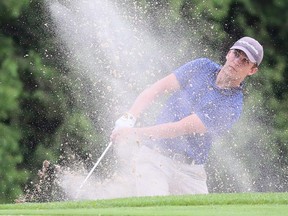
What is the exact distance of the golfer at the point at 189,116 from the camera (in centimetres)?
922

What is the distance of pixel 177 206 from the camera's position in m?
7.70

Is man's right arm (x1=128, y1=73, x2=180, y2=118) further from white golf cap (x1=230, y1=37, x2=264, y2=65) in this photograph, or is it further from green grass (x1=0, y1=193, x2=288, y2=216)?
green grass (x1=0, y1=193, x2=288, y2=216)

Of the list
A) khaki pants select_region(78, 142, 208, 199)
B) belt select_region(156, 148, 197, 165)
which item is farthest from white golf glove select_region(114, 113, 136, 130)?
belt select_region(156, 148, 197, 165)

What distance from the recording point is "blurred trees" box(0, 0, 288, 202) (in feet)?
41.3

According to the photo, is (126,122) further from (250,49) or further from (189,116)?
(250,49)

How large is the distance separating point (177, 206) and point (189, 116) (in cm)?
154

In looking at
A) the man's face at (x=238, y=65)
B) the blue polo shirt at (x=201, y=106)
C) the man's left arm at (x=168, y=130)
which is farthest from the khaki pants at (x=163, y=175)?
the man's face at (x=238, y=65)

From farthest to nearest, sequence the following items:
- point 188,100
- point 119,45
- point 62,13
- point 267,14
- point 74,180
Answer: point 267,14 → point 62,13 → point 119,45 → point 74,180 → point 188,100

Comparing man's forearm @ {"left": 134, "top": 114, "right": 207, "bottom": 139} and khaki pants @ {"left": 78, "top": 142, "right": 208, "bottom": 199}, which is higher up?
man's forearm @ {"left": 134, "top": 114, "right": 207, "bottom": 139}

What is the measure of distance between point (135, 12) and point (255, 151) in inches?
88.3

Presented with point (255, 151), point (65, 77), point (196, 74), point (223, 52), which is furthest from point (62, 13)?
point (196, 74)

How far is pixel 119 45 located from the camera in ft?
40.1

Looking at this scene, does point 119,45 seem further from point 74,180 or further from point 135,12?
point 74,180

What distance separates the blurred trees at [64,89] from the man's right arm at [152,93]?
3.11 m
